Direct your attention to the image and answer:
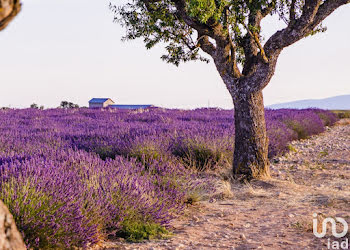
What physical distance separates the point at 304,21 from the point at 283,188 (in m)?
3.14

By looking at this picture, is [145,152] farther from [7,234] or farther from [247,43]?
[7,234]

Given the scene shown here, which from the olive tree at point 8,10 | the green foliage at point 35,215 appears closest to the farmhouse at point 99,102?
the green foliage at point 35,215

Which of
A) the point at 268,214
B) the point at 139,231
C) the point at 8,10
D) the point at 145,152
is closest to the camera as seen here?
the point at 8,10

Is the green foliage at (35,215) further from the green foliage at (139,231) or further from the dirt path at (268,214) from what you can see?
the green foliage at (139,231)

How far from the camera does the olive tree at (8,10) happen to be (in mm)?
1274

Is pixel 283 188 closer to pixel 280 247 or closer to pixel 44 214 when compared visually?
pixel 280 247

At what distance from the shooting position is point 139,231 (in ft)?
14.3

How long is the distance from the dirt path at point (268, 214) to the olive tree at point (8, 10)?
3.17 meters

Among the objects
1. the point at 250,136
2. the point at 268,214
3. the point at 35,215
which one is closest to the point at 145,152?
the point at 250,136

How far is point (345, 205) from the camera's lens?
19.3ft

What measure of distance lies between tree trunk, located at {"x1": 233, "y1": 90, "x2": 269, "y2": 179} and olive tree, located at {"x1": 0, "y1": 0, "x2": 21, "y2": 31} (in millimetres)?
6598

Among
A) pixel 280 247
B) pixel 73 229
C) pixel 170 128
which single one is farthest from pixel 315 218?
pixel 170 128

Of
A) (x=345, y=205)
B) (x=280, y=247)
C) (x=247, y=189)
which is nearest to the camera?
(x=280, y=247)

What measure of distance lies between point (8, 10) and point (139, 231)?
3.44 m
